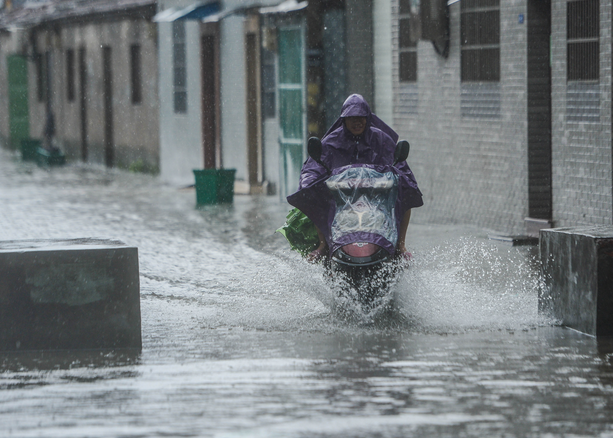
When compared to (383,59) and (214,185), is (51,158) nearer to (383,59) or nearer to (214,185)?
(214,185)

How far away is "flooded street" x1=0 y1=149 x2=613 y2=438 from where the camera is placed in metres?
5.80

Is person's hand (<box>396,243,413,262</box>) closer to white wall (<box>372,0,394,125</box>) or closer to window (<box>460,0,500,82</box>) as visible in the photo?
window (<box>460,0,500,82</box>)

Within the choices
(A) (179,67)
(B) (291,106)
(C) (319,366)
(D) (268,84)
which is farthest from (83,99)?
(C) (319,366)

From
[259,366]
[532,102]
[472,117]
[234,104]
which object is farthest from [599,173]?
[234,104]

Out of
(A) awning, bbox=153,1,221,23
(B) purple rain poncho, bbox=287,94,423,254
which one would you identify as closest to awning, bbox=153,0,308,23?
(A) awning, bbox=153,1,221,23

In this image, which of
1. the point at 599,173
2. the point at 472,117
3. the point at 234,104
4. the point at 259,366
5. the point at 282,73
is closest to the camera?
the point at 259,366

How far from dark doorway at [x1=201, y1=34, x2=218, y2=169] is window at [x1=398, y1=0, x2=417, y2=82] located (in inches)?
277

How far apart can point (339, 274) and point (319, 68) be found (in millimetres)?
10250

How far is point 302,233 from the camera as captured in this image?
29.8 ft

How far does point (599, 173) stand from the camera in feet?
40.8

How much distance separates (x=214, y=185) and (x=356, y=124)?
403 inches

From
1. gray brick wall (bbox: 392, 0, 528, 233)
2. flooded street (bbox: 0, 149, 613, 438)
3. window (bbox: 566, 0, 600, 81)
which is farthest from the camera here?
gray brick wall (bbox: 392, 0, 528, 233)

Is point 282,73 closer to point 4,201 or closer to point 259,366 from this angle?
point 4,201

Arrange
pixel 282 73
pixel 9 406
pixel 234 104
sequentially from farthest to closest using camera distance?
1. pixel 234 104
2. pixel 282 73
3. pixel 9 406
